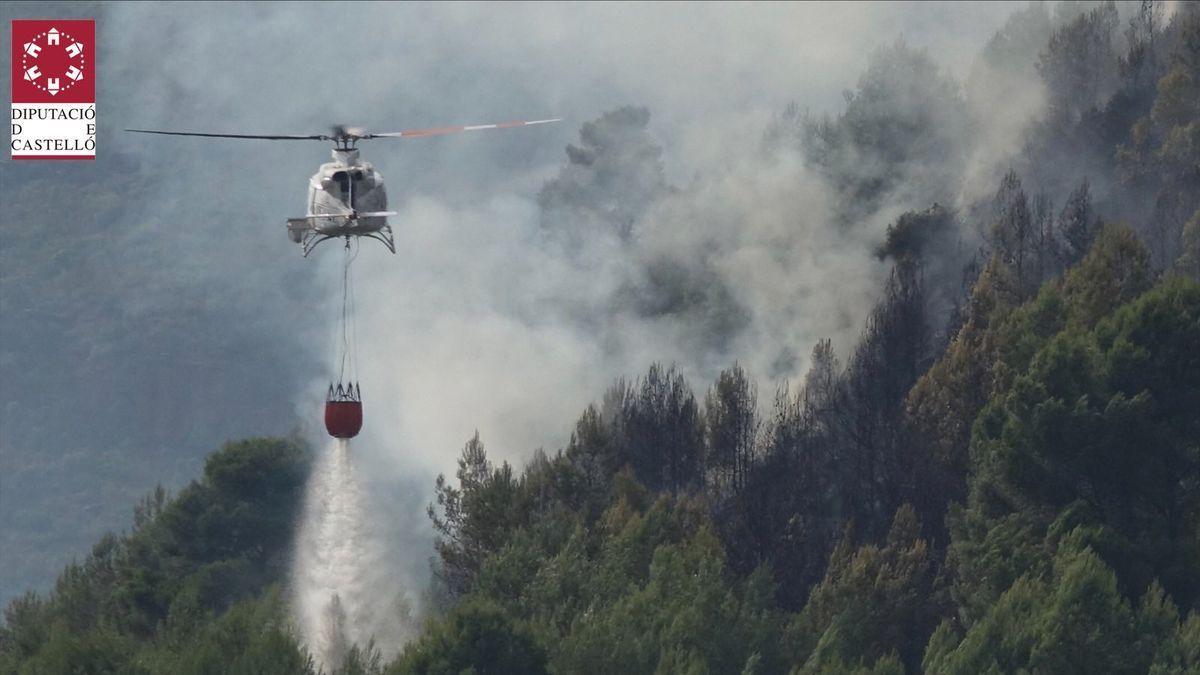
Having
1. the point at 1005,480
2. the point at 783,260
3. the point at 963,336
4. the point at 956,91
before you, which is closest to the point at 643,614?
the point at 1005,480

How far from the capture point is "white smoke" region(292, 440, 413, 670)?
12900 centimetres

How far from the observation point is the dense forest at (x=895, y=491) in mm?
107312

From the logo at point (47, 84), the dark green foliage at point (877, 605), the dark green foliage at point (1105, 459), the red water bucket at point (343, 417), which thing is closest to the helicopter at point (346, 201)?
the red water bucket at point (343, 417)

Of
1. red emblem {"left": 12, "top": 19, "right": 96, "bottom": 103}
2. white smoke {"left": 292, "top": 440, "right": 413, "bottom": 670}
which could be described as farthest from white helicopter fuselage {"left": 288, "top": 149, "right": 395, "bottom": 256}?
red emblem {"left": 12, "top": 19, "right": 96, "bottom": 103}

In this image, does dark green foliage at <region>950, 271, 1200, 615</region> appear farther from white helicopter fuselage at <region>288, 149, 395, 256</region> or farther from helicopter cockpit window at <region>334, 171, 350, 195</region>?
helicopter cockpit window at <region>334, 171, 350, 195</region>

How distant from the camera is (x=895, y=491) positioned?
413 feet

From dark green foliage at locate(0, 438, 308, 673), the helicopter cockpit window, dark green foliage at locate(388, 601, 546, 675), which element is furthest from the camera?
dark green foliage at locate(0, 438, 308, 673)

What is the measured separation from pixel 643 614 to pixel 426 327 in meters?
84.1

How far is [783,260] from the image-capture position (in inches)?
6580

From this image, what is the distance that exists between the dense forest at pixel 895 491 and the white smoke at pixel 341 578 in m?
2.01

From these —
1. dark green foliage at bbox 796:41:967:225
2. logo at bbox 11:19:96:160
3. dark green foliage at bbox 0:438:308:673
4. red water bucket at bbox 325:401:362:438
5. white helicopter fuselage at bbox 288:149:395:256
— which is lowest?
red water bucket at bbox 325:401:362:438

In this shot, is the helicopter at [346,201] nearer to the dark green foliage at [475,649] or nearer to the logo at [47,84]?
the dark green foliage at [475,649]

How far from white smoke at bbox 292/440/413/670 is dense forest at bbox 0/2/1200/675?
6.61ft

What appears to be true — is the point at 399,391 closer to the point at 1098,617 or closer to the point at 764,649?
the point at 764,649
